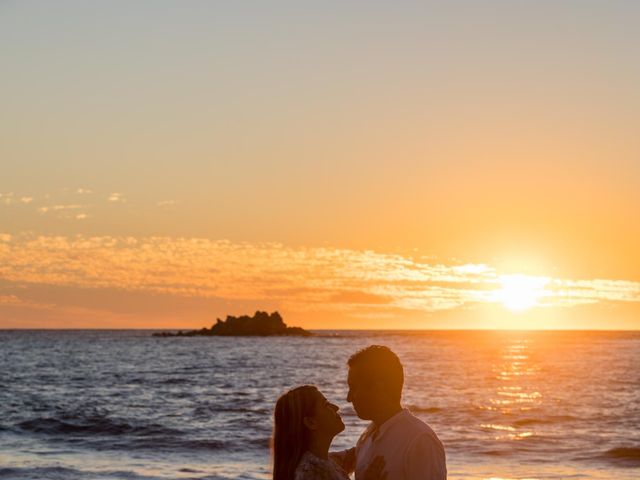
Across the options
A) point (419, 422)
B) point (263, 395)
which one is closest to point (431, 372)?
point (263, 395)

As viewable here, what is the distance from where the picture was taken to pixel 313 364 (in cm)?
7944

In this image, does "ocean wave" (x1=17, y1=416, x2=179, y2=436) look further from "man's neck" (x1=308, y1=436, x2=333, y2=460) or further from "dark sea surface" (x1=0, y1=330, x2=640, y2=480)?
"man's neck" (x1=308, y1=436, x2=333, y2=460)

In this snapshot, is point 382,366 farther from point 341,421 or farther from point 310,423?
point 310,423

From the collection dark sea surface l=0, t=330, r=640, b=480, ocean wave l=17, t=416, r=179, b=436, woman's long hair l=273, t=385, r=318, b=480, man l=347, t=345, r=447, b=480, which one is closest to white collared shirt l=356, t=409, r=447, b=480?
man l=347, t=345, r=447, b=480

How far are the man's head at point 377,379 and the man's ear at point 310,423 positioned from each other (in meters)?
0.26

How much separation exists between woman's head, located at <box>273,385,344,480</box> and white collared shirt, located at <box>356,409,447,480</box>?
218 mm

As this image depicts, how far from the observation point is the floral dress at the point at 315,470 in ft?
14.4

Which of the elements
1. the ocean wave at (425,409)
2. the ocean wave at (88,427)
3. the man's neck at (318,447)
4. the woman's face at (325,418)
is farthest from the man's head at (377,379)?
the ocean wave at (425,409)

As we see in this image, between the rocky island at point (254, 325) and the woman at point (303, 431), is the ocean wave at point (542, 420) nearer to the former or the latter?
the woman at point (303, 431)

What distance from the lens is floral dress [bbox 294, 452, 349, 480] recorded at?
4.39 metres

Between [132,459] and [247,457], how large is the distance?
2975 mm

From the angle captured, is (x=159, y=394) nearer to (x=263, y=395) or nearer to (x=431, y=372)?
(x=263, y=395)

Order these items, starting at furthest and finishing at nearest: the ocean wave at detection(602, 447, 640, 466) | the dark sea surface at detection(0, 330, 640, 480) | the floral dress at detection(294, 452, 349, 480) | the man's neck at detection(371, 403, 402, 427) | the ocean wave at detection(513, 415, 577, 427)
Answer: the ocean wave at detection(513, 415, 577, 427) → the ocean wave at detection(602, 447, 640, 466) → the dark sea surface at detection(0, 330, 640, 480) → the man's neck at detection(371, 403, 402, 427) → the floral dress at detection(294, 452, 349, 480)

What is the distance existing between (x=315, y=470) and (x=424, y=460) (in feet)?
1.85
